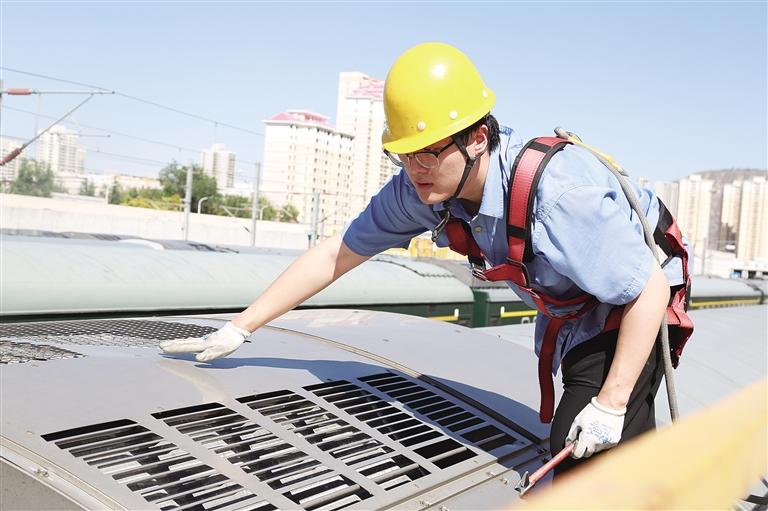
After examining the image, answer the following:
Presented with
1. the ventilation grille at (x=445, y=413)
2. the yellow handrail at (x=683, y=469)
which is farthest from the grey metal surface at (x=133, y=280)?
the yellow handrail at (x=683, y=469)

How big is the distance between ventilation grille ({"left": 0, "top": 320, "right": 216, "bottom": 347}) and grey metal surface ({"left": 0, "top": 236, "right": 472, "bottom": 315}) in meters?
1.98

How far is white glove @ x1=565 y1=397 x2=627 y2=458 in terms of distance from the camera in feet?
6.20

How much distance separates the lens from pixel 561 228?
186 centimetres

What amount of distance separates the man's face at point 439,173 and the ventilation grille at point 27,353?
0.98 m

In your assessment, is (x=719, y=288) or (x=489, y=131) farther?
Answer: (x=719, y=288)

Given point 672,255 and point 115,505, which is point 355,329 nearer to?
point 672,255

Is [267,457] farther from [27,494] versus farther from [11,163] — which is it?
[11,163]

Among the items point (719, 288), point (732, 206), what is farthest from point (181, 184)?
point (732, 206)

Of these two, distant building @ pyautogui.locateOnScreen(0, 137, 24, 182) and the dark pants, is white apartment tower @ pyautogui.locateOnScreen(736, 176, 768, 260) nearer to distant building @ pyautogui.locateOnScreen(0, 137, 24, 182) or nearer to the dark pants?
distant building @ pyautogui.locateOnScreen(0, 137, 24, 182)

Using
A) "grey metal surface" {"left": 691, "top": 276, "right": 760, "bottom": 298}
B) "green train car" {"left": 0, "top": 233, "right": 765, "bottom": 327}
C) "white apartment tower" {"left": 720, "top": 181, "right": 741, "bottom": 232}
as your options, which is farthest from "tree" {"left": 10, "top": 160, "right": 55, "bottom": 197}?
"white apartment tower" {"left": 720, "top": 181, "right": 741, "bottom": 232}

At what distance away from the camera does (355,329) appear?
2912 millimetres

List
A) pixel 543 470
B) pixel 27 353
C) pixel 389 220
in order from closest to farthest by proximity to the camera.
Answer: pixel 543 470
pixel 27 353
pixel 389 220

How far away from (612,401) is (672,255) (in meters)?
0.52

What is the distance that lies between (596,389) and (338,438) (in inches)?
28.3
